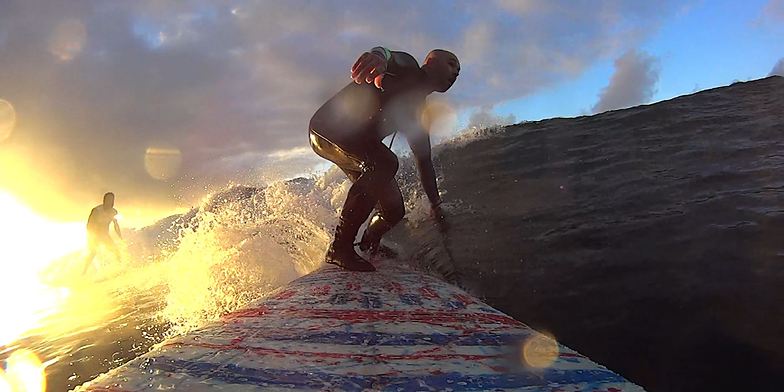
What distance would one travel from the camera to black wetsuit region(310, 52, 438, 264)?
3.78 metres

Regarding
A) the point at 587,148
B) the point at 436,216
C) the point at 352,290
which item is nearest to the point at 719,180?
the point at 436,216

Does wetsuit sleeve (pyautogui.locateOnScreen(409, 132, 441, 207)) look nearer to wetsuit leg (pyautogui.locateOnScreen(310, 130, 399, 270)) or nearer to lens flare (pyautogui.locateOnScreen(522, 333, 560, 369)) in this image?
wetsuit leg (pyautogui.locateOnScreen(310, 130, 399, 270))

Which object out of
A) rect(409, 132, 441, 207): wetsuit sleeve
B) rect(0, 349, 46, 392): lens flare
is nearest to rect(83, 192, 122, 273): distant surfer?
rect(0, 349, 46, 392): lens flare

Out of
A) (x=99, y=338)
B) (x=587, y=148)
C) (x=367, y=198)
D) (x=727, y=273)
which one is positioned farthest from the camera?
(x=587, y=148)

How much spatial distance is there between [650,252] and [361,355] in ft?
9.45

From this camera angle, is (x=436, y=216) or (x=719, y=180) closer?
(x=436, y=216)

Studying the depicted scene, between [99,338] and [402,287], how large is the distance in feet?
8.92

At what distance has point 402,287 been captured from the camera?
302 centimetres

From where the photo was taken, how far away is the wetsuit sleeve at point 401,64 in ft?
12.7

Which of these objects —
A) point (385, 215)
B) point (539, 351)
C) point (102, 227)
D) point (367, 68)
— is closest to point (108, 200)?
point (102, 227)

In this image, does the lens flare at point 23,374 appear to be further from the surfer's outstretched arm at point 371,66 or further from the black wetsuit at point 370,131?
the surfer's outstretched arm at point 371,66

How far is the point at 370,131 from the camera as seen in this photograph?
395 cm

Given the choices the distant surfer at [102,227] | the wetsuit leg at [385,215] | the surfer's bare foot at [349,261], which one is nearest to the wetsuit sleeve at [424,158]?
the wetsuit leg at [385,215]

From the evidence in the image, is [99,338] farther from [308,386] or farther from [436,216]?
[308,386]
